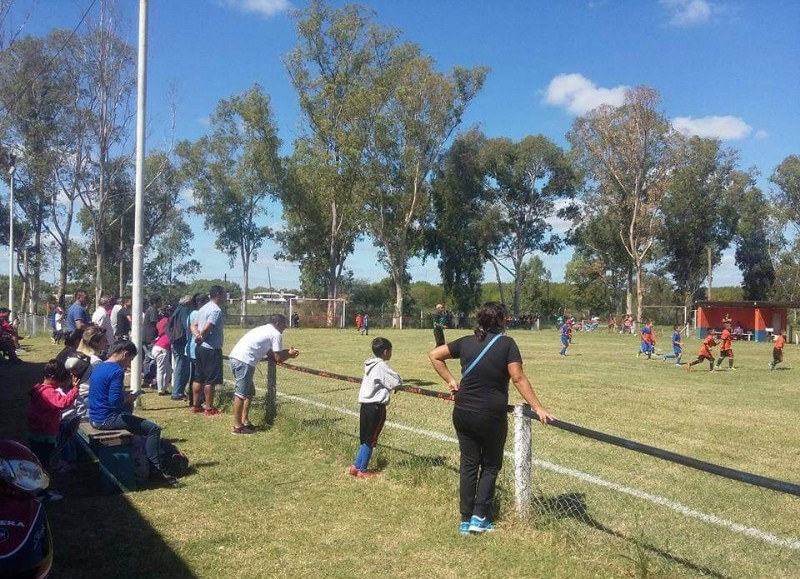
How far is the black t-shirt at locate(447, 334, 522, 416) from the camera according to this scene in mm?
4828

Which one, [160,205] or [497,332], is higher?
[160,205]

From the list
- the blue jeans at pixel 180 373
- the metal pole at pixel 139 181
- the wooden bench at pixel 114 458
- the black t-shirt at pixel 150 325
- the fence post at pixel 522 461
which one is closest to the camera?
the fence post at pixel 522 461

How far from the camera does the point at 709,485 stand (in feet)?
21.7

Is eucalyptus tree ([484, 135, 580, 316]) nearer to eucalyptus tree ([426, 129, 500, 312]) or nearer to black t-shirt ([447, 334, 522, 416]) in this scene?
eucalyptus tree ([426, 129, 500, 312])

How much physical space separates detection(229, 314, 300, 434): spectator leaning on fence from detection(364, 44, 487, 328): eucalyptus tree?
133ft

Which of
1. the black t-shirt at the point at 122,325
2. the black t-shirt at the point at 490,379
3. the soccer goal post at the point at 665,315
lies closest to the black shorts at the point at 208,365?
the black t-shirt at the point at 122,325

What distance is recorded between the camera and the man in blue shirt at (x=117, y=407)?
6.23 m

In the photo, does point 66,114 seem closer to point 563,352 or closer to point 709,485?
point 563,352

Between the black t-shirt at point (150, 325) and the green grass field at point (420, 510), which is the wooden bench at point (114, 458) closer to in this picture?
the green grass field at point (420, 510)

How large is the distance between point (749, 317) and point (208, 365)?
→ 144ft

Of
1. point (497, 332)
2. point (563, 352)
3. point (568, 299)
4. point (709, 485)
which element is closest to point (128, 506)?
point (497, 332)

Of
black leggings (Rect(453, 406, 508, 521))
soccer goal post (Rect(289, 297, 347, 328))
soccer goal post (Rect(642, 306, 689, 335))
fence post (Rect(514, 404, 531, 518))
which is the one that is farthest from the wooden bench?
soccer goal post (Rect(642, 306, 689, 335))

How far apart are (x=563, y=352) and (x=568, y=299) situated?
186ft

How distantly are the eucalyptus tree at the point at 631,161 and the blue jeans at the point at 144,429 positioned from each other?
4855cm
